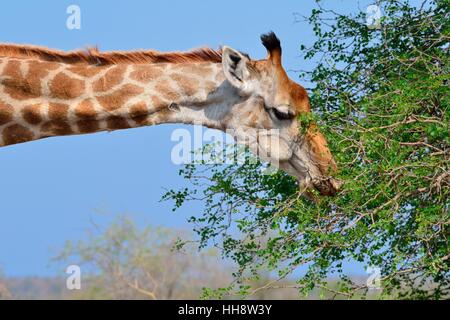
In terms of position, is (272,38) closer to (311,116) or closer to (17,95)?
(311,116)

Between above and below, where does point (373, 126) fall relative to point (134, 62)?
below

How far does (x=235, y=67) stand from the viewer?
8398mm

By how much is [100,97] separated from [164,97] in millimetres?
558

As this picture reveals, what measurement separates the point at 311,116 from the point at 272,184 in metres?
1.49

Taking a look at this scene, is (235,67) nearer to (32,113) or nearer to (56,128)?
(56,128)

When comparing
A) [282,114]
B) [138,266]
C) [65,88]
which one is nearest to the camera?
[65,88]

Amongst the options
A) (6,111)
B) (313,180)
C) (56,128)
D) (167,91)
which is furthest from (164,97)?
(313,180)

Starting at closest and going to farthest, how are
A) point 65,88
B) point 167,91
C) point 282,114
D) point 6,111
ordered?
point 6,111, point 65,88, point 167,91, point 282,114

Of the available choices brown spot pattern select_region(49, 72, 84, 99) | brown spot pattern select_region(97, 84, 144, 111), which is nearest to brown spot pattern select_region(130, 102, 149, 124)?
brown spot pattern select_region(97, 84, 144, 111)

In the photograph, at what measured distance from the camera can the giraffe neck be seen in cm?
832

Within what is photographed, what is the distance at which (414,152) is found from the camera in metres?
8.84

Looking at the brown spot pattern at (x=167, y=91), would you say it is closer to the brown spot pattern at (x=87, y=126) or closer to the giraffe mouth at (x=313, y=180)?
the brown spot pattern at (x=87, y=126)

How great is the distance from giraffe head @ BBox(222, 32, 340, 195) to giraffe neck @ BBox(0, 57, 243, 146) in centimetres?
17
